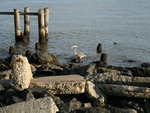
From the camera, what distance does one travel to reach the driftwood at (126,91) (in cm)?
714

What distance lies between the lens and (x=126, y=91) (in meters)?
7.24

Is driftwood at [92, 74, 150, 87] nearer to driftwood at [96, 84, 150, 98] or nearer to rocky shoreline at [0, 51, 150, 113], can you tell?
rocky shoreline at [0, 51, 150, 113]

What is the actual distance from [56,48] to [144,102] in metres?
12.9

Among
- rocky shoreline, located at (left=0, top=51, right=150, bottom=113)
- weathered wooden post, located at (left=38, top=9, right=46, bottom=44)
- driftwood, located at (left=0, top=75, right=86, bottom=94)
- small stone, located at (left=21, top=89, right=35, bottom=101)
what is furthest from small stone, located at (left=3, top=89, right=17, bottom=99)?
weathered wooden post, located at (left=38, top=9, right=46, bottom=44)

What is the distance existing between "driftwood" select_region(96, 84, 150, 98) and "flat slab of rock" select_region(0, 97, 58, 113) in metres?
1.95

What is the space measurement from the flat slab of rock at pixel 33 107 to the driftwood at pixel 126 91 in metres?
1.95

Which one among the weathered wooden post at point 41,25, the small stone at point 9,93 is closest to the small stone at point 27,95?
the small stone at point 9,93

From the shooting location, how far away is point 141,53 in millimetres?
18453

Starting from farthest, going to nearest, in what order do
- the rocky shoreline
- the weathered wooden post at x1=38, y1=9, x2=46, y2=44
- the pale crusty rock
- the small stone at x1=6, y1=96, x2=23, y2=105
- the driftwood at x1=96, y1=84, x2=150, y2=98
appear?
1. the weathered wooden post at x1=38, y1=9, x2=46, y2=44
2. the pale crusty rock
3. the driftwood at x1=96, y1=84, x2=150, y2=98
4. the rocky shoreline
5. the small stone at x1=6, y1=96, x2=23, y2=105

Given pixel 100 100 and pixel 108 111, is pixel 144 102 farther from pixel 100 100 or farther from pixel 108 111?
pixel 108 111

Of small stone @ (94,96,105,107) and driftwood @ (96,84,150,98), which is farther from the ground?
driftwood @ (96,84,150,98)

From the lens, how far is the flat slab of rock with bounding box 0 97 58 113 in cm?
571

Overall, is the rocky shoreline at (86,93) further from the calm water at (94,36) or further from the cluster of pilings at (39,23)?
the cluster of pilings at (39,23)

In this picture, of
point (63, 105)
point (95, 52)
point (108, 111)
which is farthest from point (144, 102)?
point (95, 52)
